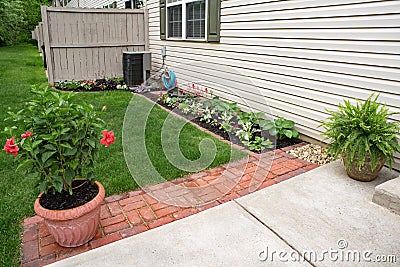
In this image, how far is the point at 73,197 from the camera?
1986 millimetres

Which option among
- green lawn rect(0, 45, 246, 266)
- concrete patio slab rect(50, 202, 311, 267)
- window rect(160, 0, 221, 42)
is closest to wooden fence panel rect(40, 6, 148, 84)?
window rect(160, 0, 221, 42)

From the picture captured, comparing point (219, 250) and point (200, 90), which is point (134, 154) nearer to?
point (219, 250)

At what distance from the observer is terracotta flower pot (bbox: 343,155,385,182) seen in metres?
2.49

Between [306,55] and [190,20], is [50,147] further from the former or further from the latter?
[190,20]

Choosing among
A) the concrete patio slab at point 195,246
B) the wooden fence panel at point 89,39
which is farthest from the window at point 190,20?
the concrete patio slab at point 195,246

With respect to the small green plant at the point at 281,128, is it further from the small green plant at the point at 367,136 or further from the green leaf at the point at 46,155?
the green leaf at the point at 46,155

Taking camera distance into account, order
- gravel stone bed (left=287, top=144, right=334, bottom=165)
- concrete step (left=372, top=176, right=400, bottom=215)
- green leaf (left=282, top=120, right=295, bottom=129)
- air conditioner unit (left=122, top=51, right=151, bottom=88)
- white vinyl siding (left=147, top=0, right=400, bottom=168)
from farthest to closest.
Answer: air conditioner unit (left=122, top=51, right=151, bottom=88)
green leaf (left=282, top=120, right=295, bottom=129)
gravel stone bed (left=287, top=144, right=334, bottom=165)
white vinyl siding (left=147, top=0, right=400, bottom=168)
concrete step (left=372, top=176, right=400, bottom=215)

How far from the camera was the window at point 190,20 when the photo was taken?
16.1 feet

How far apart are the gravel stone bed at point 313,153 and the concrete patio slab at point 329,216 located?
0.38 m

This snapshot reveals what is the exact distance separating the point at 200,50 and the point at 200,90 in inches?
28.1

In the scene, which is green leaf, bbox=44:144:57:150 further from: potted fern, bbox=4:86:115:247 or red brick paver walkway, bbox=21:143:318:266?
red brick paver walkway, bbox=21:143:318:266

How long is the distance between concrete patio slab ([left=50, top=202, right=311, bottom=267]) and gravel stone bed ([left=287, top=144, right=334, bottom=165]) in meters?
1.34

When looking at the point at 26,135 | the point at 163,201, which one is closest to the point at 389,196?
the point at 163,201

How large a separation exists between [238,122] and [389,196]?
2143mm
